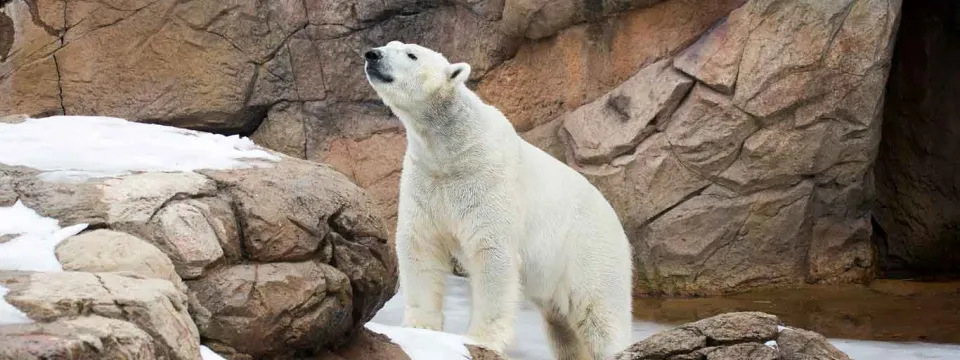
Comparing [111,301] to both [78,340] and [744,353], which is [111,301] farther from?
[744,353]

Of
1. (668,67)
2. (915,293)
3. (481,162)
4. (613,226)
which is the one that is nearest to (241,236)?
(481,162)

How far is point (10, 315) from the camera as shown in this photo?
132 inches

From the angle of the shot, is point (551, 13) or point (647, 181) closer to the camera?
point (647, 181)

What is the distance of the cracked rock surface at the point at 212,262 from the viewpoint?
361cm

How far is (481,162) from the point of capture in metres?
6.07

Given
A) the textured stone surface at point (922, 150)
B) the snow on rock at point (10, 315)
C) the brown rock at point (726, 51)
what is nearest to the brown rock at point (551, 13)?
the brown rock at point (726, 51)

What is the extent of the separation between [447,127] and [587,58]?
3.92m

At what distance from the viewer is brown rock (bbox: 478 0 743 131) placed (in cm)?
940

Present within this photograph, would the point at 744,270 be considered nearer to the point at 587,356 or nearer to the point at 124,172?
the point at 587,356

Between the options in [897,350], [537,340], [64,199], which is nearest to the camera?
[64,199]

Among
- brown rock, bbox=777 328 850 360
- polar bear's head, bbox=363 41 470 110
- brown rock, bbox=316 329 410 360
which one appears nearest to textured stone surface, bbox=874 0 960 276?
brown rock, bbox=777 328 850 360

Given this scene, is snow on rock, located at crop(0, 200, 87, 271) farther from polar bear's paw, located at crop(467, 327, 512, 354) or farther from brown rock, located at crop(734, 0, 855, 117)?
brown rock, located at crop(734, 0, 855, 117)

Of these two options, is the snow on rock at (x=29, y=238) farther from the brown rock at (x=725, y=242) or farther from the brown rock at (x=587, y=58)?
the brown rock at (x=587, y=58)

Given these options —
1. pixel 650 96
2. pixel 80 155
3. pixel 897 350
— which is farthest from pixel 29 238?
pixel 650 96
